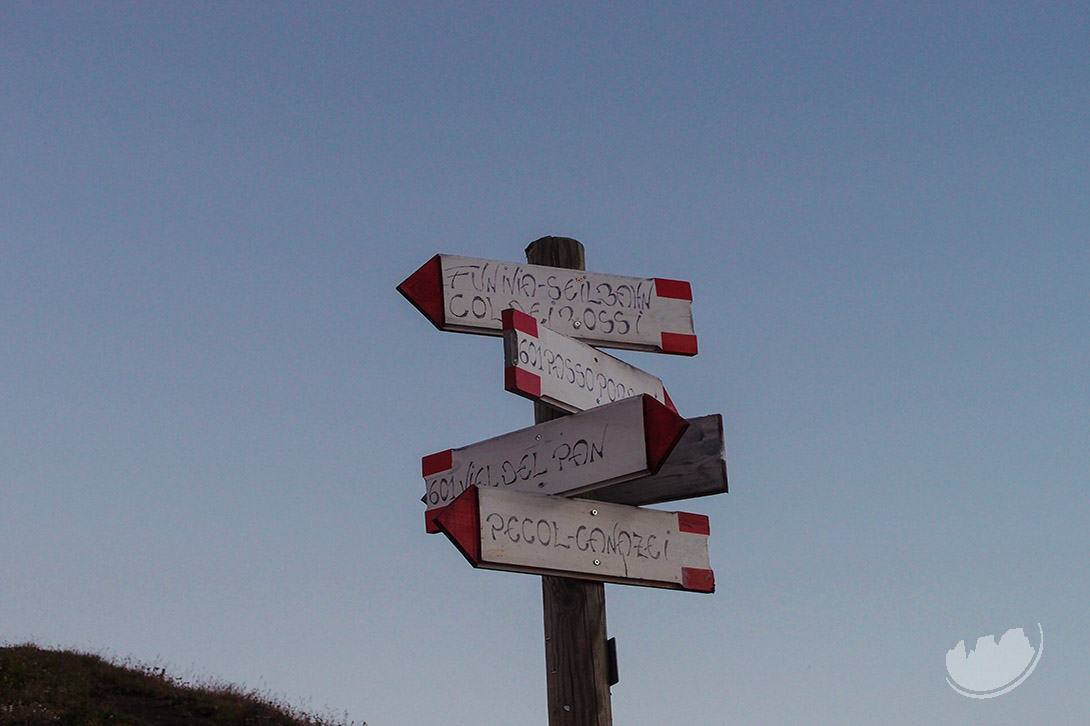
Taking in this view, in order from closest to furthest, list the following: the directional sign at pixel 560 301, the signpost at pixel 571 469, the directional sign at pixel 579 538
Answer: the directional sign at pixel 579 538
the signpost at pixel 571 469
the directional sign at pixel 560 301

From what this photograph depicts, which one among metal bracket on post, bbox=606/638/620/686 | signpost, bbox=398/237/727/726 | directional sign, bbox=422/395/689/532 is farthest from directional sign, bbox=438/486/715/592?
metal bracket on post, bbox=606/638/620/686

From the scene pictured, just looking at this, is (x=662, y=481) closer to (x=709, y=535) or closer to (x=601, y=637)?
(x=709, y=535)

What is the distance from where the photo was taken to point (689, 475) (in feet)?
12.8

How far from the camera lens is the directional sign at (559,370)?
12.1 feet

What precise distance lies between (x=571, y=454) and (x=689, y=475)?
0.46 metres

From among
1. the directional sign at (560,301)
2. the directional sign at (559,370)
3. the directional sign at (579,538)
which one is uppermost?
the directional sign at (560,301)

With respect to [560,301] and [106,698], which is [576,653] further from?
[106,698]

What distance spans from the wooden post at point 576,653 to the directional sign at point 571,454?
0.45m

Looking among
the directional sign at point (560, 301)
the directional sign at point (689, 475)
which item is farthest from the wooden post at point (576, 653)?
the directional sign at point (560, 301)

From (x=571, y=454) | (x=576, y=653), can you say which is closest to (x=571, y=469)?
(x=571, y=454)

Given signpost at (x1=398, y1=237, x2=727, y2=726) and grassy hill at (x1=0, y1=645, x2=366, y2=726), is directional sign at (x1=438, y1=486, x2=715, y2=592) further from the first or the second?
grassy hill at (x1=0, y1=645, x2=366, y2=726)

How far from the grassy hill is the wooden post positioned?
543 inches

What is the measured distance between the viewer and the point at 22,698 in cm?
1636

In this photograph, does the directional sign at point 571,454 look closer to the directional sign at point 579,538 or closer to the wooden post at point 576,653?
the directional sign at point 579,538
